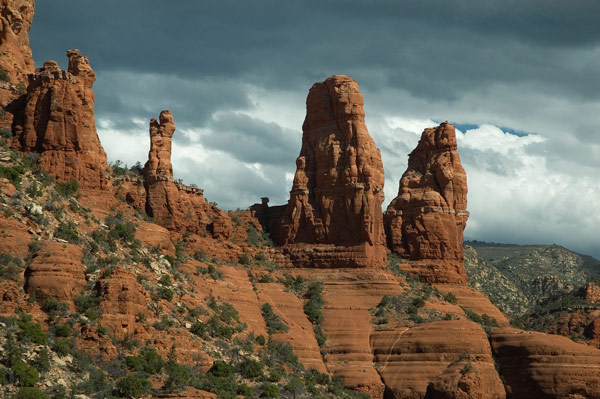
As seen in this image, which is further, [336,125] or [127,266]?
[336,125]

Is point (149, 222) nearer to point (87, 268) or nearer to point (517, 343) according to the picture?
point (87, 268)

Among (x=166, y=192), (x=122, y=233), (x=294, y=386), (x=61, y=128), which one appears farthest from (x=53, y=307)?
(x=166, y=192)

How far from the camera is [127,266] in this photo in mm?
85375

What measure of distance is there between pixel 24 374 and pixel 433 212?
226 feet

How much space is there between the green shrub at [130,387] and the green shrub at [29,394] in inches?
291

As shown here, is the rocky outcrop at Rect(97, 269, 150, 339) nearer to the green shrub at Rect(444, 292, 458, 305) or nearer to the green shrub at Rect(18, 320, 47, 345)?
the green shrub at Rect(18, 320, 47, 345)

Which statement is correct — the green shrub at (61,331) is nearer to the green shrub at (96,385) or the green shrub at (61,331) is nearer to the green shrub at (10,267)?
the green shrub at (96,385)

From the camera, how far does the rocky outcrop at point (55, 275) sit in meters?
73.4

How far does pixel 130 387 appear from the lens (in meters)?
68.9

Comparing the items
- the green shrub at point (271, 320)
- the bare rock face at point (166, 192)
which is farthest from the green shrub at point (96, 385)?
the bare rock face at point (166, 192)

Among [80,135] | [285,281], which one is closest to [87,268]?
[80,135]

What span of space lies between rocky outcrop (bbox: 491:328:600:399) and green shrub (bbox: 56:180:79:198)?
143 ft

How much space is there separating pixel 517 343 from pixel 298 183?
3071 cm

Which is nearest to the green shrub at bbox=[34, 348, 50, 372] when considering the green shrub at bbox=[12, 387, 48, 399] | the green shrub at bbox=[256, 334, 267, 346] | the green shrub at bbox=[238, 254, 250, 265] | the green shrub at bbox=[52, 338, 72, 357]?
the green shrub at bbox=[52, 338, 72, 357]
